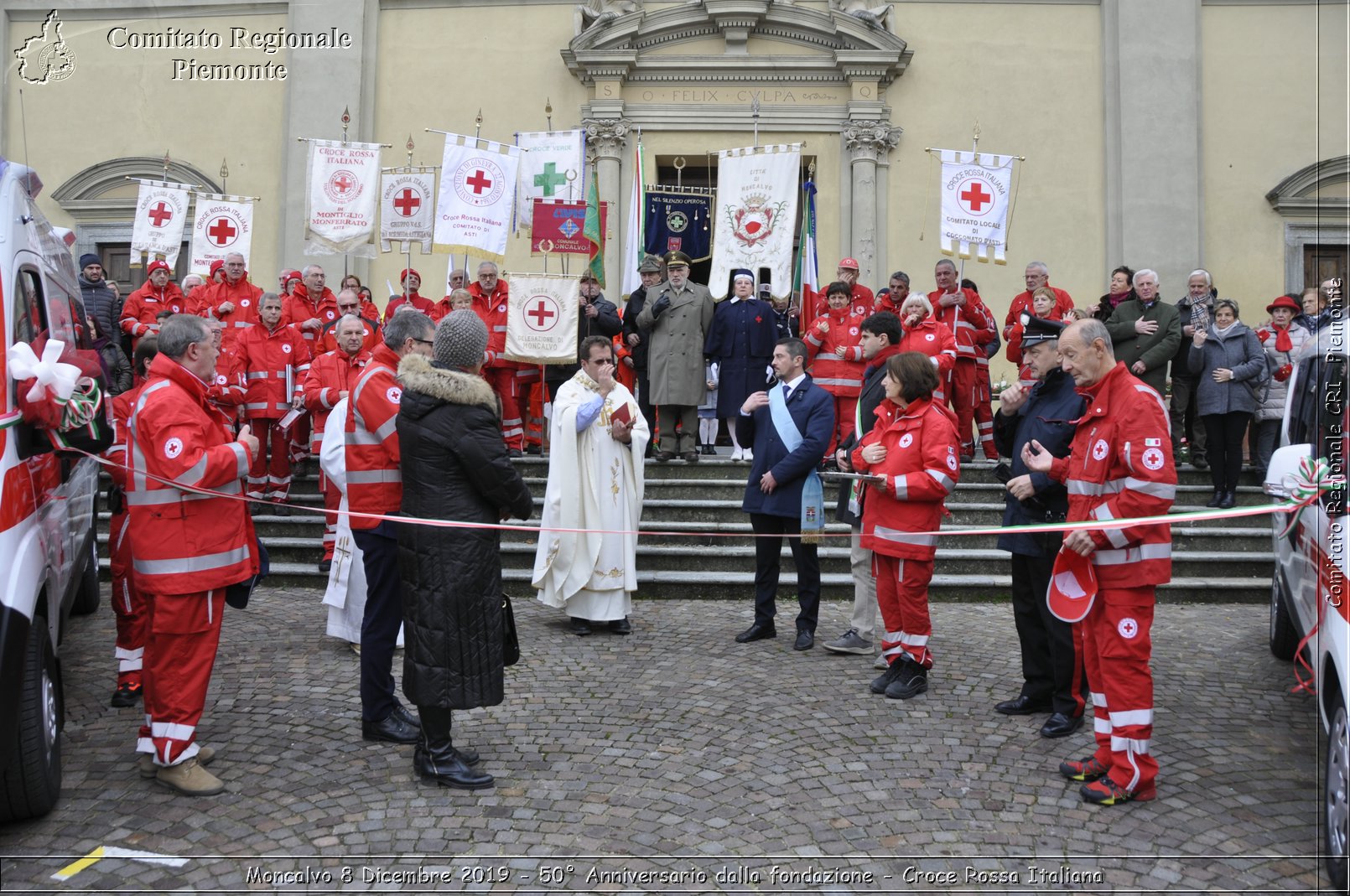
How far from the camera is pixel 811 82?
16250mm

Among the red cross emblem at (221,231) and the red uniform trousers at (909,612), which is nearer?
the red uniform trousers at (909,612)

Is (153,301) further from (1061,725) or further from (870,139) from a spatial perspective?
(1061,725)

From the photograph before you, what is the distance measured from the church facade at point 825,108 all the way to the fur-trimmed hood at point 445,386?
1158 cm

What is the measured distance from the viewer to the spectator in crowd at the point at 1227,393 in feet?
32.9

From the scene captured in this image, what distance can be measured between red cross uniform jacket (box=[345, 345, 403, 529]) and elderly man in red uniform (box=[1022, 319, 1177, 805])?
10.4 feet

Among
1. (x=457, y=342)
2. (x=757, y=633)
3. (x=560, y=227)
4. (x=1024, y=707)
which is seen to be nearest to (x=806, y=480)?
(x=757, y=633)

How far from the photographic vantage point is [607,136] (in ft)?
53.1

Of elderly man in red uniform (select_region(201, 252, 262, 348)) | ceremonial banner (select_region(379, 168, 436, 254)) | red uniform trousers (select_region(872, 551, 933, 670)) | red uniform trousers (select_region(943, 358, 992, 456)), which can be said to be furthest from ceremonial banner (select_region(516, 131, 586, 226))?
red uniform trousers (select_region(872, 551, 933, 670))

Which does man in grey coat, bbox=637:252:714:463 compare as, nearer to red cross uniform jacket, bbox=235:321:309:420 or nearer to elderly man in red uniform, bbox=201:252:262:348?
red cross uniform jacket, bbox=235:321:309:420

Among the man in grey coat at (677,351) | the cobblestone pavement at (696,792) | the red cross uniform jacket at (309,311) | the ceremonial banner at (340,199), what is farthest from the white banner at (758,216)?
the cobblestone pavement at (696,792)

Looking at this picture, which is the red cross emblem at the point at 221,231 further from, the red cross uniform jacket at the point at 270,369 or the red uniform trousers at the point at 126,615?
the red uniform trousers at the point at 126,615

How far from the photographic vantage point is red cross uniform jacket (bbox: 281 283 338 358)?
447 inches

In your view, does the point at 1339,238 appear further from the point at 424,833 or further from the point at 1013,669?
the point at 424,833

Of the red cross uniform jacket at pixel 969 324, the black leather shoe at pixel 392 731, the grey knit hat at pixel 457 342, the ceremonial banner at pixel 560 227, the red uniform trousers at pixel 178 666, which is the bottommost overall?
the black leather shoe at pixel 392 731
